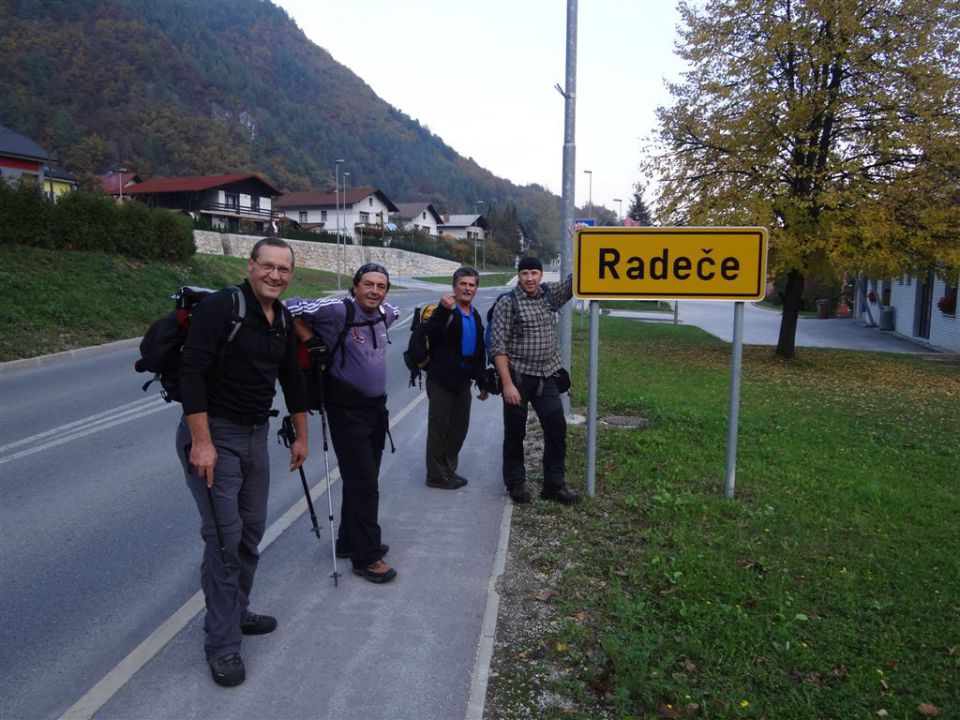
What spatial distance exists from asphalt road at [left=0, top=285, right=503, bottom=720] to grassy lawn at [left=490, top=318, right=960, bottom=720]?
0.58m

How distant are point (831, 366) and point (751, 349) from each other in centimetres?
353

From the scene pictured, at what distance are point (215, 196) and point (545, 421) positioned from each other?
71921mm

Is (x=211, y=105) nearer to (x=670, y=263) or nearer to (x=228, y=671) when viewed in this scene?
(x=670, y=263)

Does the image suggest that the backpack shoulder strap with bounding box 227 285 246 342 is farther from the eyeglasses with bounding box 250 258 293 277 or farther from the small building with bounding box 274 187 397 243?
the small building with bounding box 274 187 397 243

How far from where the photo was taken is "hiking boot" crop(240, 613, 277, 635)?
3947 millimetres

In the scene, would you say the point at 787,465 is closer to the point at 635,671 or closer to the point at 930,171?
the point at 635,671

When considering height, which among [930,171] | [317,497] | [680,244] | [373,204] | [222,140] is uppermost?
[222,140]

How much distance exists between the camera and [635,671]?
3557 mm

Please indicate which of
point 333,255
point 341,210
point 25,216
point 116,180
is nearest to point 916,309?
→ point 25,216

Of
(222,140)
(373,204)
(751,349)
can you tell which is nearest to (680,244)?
(751,349)

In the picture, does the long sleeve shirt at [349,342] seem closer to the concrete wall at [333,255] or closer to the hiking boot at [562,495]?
the hiking boot at [562,495]

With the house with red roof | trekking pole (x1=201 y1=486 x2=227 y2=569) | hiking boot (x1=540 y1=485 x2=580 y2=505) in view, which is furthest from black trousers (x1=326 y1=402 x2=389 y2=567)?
the house with red roof

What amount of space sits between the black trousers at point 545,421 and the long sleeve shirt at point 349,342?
166cm

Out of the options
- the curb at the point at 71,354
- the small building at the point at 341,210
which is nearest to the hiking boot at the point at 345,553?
the curb at the point at 71,354
